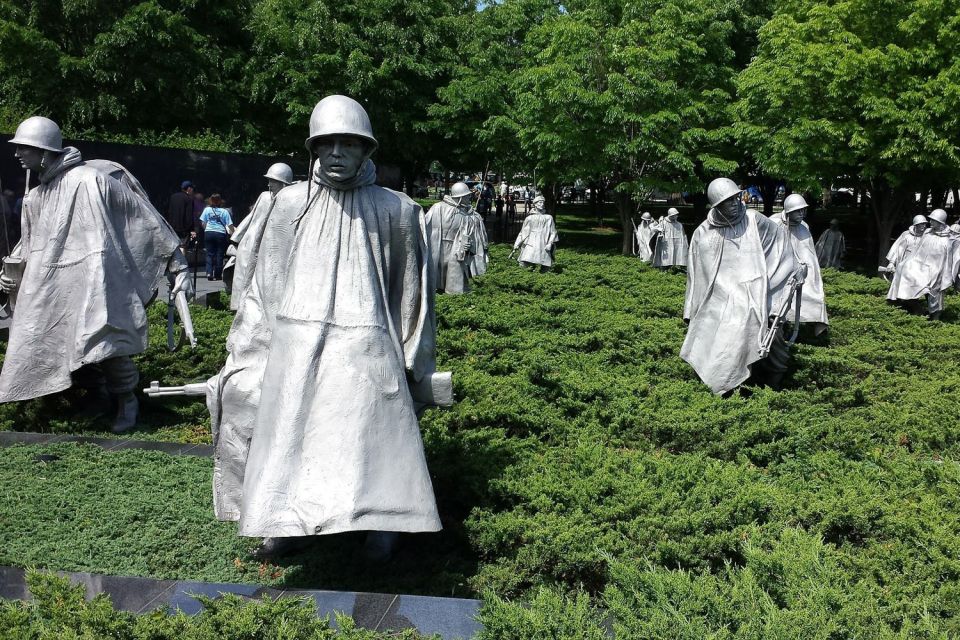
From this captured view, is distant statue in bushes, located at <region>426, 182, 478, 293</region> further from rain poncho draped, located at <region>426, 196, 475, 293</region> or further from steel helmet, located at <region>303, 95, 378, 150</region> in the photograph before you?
steel helmet, located at <region>303, 95, 378, 150</region>

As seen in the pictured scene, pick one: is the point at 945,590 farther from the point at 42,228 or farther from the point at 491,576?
the point at 42,228

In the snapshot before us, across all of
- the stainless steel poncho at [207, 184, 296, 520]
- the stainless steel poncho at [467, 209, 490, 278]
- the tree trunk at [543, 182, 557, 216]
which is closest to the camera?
the stainless steel poncho at [207, 184, 296, 520]

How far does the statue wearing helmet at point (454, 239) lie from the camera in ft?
54.0

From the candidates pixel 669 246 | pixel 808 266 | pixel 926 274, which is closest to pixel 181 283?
pixel 808 266

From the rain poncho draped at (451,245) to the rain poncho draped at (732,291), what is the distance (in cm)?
687

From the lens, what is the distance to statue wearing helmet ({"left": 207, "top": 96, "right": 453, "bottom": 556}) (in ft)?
13.8

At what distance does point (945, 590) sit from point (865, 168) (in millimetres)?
20298

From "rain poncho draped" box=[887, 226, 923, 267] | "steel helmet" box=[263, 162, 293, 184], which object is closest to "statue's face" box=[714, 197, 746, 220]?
"steel helmet" box=[263, 162, 293, 184]

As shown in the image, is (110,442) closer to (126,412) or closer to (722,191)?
(126,412)

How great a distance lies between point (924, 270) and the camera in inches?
651

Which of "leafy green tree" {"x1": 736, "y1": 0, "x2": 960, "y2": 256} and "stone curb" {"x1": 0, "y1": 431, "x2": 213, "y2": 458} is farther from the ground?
"leafy green tree" {"x1": 736, "y1": 0, "x2": 960, "y2": 256}

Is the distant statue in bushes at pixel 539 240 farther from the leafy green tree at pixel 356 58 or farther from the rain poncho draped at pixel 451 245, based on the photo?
the leafy green tree at pixel 356 58

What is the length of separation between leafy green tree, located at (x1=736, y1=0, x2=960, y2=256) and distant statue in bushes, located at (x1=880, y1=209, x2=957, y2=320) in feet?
16.5

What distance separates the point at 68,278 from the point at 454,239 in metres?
10.1
